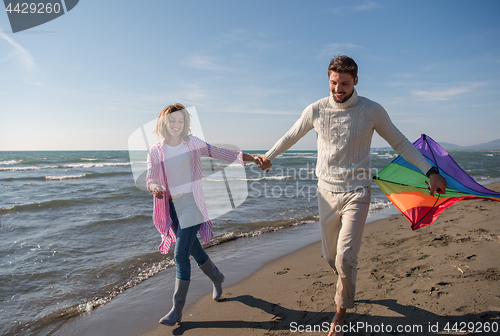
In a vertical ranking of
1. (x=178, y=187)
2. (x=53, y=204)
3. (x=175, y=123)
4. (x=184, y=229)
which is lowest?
(x=53, y=204)

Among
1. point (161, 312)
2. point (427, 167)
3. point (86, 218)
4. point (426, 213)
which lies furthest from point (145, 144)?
point (86, 218)

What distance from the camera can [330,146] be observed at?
8.79 feet

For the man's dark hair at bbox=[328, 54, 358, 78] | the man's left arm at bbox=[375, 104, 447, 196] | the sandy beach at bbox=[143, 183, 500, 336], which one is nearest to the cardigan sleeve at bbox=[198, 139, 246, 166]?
the man's dark hair at bbox=[328, 54, 358, 78]

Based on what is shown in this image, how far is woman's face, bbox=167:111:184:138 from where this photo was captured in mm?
3020

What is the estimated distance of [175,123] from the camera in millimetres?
3035

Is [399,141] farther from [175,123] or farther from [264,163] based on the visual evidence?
[175,123]

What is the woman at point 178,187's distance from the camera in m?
2.92

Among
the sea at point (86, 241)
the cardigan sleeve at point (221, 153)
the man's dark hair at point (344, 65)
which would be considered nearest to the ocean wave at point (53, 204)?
the sea at point (86, 241)

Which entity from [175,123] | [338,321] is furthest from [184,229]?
[338,321]

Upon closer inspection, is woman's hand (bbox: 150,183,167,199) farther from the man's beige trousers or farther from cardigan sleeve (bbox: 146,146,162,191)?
the man's beige trousers

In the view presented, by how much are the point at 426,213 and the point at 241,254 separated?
299cm

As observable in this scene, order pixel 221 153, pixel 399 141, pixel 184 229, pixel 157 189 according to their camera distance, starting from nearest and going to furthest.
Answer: pixel 399 141 → pixel 157 189 → pixel 184 229 → pixel 221 153

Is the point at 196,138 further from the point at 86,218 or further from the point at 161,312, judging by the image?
the point at 86,218

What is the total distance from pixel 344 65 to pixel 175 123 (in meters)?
1.73
